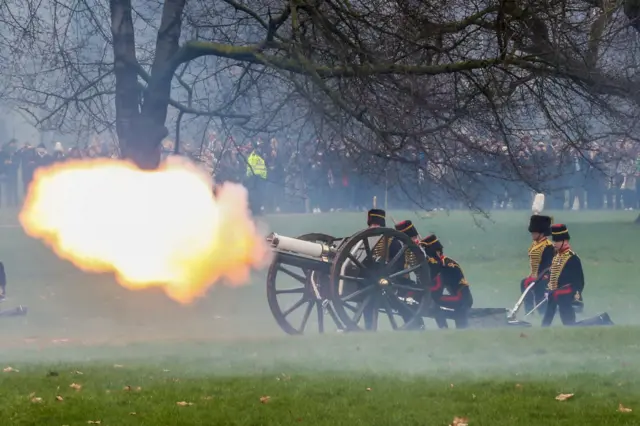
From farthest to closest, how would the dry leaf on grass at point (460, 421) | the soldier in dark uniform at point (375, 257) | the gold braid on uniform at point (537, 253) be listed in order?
the gold braid on uniform at point (537, 253)
the soldier in dark uniform at point (375, 257)
the dry leaf on grass at point (460, 421)

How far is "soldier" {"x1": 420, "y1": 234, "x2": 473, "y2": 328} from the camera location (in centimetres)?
1709

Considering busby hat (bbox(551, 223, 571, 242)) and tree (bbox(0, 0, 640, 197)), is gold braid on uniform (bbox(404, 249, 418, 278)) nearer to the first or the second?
tree (bbox(0, 0, 640, 197))

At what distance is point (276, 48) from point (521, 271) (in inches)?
382

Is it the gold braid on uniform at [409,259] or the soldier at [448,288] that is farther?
the soldier at [448,288]

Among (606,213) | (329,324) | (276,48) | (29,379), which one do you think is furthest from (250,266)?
(606,213)

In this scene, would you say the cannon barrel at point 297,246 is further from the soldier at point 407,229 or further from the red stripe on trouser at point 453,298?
the red stripe on trouser at point 453,298

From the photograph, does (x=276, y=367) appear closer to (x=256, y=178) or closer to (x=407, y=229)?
(x=407, y=229)

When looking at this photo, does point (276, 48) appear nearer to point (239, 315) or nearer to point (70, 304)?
point (239, 315)

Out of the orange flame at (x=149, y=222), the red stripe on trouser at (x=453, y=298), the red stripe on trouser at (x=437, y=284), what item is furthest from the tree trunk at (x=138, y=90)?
the red stripe on trouser at (x=453, y=298)

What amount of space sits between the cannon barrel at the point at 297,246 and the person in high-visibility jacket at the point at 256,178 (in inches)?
326

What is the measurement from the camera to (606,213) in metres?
38.9

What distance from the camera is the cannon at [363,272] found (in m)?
15.8

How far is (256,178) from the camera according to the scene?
2989 cm

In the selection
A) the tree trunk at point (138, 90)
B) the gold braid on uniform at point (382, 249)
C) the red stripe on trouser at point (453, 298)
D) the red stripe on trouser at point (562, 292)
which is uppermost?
the tree trunk at point (138, 90)
